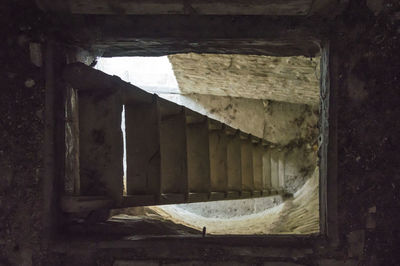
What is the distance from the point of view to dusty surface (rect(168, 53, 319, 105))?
4.83 meters

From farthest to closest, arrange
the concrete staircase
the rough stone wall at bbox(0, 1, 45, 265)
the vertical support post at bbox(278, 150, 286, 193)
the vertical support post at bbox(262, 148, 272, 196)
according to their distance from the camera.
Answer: the vertical support post at bbox(278, 150, 286, 193) < the vertical support post at bbox(262, 148, 272, 196) < the concrete staircase < the rough stone wall at bbox(0, 1, 45, 265)

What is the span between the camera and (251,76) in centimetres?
550

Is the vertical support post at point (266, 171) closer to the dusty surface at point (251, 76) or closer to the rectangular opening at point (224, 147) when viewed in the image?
the rectangular opening at point (224, 147)

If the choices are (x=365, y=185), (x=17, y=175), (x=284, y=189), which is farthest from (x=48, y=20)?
(x=284, y=189)

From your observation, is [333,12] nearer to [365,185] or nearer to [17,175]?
[365,185]

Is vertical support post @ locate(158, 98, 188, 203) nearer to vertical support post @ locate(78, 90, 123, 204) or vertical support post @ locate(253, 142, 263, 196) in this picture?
vertical support post @ locate(78, 90, 123, 204)

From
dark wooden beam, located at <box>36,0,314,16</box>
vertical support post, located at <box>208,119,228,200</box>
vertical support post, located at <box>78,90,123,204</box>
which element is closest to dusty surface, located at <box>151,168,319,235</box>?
vertical support post, located at <box>208,119,228,200</box>

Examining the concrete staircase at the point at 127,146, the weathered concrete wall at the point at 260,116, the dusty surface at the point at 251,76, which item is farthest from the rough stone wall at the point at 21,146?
the weathered concrete wall at the point at 260,116

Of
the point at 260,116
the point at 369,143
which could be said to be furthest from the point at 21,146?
the point at 260,116

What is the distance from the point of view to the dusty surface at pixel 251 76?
4832 mm

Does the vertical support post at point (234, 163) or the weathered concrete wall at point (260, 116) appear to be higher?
the weathered concrete wall at point (260, 116)

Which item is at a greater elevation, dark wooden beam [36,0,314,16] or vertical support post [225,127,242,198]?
dark wooden beam [36,0,314,16]

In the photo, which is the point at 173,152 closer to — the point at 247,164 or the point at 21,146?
the point at 21,146

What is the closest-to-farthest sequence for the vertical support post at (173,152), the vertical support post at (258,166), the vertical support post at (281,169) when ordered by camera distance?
the vertical support post at (173,152), the vertical support post at (258,166), the vertical support post at (281,169)
